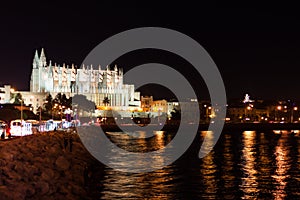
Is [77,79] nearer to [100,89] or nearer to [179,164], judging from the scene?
[100,89]

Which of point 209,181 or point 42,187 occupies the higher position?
point 42,187

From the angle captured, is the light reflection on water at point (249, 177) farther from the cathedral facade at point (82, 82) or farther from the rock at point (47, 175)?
the cathedral facade at point (82, 82)

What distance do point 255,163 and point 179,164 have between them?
4522mm

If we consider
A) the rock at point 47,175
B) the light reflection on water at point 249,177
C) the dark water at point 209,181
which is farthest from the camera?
the light reflection on water at point 249,177

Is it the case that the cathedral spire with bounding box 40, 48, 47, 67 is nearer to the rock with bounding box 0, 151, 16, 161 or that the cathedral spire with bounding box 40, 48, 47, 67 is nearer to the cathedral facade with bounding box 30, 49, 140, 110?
the cathedral facade with bounding box 30, 49, 140, 110

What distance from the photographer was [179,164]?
28359mm

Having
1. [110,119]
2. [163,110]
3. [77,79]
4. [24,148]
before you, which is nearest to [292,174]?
[24,148]

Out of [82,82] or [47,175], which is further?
[82,82]

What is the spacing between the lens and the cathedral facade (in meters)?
119

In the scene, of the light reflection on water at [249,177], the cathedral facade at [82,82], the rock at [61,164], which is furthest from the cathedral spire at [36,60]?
the rock at [61,164]

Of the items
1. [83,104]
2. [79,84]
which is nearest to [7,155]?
[83,104]

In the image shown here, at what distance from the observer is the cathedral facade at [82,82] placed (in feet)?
389

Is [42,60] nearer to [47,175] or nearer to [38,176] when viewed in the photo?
[47,175]

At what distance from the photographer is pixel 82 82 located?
121688 millimetres
